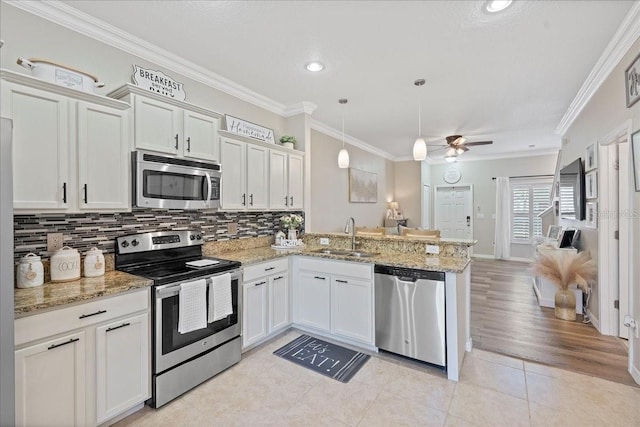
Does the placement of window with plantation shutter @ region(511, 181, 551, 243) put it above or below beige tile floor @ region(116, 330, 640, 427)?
above

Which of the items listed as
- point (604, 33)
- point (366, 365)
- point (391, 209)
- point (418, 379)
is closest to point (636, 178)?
point (604, 33)

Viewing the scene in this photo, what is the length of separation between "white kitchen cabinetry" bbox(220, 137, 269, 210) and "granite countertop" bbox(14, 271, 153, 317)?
3.63 feet

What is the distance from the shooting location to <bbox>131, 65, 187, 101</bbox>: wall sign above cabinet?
2471 millimetres

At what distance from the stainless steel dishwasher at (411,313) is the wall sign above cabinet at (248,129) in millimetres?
2105

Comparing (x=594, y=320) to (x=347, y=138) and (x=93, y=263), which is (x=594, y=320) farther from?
(x=93, y=263)

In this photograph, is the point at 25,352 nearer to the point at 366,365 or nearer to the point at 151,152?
the point at 151,152

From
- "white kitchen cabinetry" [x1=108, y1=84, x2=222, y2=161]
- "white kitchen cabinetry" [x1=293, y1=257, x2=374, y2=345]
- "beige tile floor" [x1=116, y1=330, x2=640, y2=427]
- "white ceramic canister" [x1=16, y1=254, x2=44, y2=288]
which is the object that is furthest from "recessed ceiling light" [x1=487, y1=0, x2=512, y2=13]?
"white ceramic canister" [x1=16, y1=254, x2=44, y2=288]

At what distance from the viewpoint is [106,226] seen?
228cm

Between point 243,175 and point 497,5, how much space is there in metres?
2.48

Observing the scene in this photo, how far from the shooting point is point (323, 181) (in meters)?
4.91

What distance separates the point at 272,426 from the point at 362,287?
4.32 ft

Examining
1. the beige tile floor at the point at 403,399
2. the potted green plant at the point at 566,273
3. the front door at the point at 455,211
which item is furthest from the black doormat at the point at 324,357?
the front door at the point at 455,211

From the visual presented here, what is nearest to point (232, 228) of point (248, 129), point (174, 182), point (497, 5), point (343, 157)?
point (174, 182)

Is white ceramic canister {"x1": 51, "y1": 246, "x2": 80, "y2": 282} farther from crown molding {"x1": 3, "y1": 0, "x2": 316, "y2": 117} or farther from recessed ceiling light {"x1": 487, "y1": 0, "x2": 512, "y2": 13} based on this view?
recessed ceiling light {"x1": 487, "y1": 0, "x2": 512, "y2": 13}
